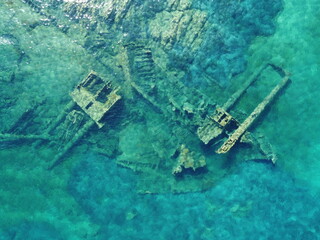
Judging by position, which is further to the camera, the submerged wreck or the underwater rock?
the underwater rock

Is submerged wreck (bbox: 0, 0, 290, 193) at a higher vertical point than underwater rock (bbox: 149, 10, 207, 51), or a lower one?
lower

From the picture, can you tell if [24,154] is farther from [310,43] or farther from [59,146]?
[310,43]

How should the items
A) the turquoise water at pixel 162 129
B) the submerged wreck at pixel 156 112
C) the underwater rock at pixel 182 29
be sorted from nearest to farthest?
the turquoise water at pixel 162 129 < the submerged wreck at pixel 156 112 < the underwater rock at pixel 182 29

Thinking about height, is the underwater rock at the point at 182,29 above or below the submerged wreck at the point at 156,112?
above

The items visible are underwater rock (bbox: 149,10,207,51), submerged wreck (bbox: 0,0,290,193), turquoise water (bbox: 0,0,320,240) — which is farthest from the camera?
underwater rock (bbox: 149,10,207,51)

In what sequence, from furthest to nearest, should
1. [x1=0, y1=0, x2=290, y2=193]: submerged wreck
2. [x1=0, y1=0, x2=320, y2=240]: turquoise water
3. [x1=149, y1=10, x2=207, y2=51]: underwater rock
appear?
[x1=149, y1=10, x2=207, y2=51]: underwater rock
[x1=0, y1=0, x2=290, y2=193]: submerged wreck
[x1=0, y1=0, x2=320, y2=240]: turquoise water

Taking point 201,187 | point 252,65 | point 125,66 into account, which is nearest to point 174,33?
point 125,66
